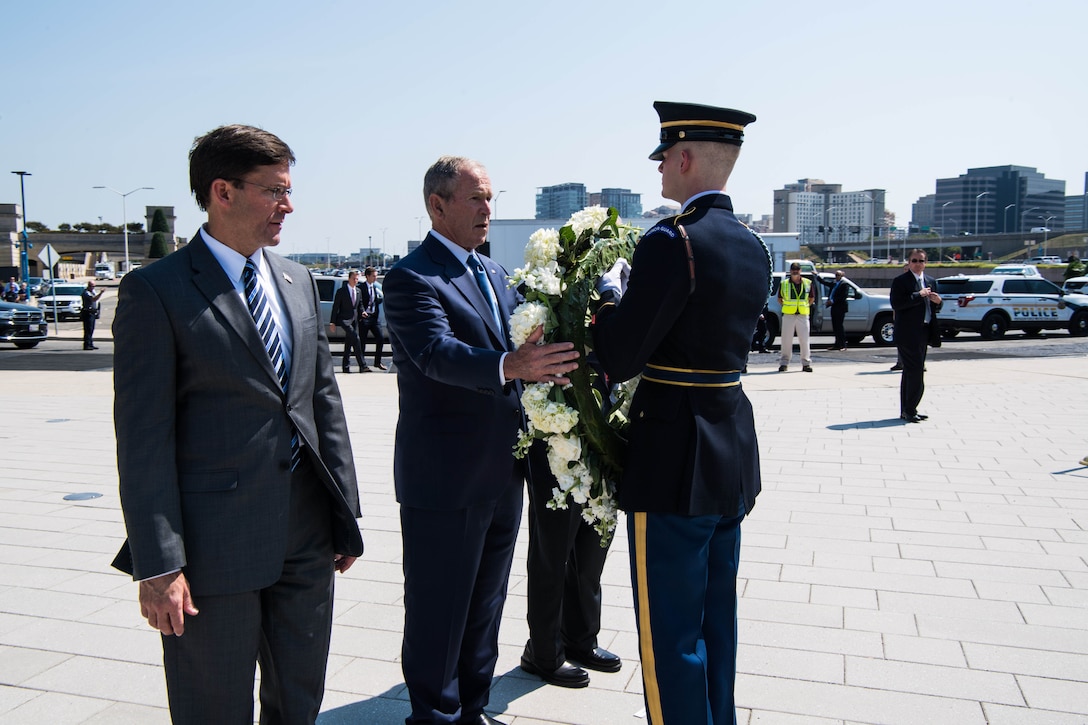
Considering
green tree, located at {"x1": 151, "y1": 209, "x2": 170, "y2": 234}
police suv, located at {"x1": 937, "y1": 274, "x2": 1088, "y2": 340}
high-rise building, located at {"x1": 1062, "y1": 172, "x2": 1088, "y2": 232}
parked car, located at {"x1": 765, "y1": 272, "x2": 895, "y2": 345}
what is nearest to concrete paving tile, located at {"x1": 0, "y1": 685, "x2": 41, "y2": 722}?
parked car, located at {"x1": 765, "y1": 272, "x2": 895, "y2": 345}

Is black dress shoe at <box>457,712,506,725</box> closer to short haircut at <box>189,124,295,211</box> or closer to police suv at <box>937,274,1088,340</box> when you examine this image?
short haircut at <box>189,124,295,211</box>

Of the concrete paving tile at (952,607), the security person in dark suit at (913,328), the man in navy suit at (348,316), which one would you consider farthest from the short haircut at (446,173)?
the man in navy suit at (348,316)

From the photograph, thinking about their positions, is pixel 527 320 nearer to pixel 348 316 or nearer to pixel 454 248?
pixel 454 248

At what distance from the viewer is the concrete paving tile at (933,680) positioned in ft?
11.2

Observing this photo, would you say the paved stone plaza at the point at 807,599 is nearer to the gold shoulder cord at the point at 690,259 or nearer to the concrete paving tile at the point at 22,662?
the concrete paving tile at the point at 22,662

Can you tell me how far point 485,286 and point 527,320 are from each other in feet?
2.17

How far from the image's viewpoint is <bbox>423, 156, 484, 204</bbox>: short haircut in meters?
3.08

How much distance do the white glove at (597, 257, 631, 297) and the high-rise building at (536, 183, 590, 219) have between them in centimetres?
9174

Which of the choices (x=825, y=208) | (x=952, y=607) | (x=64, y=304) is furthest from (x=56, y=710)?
(x=825, y=208)

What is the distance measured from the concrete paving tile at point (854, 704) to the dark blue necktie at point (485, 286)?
5.83 feet

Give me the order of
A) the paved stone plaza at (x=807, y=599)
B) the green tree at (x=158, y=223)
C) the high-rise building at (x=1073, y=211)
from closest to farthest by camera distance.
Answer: the paved stone plaza at (x=807, y=599)
the green tree at (x=158, y=223)
the high-rise building at (x=1073, y=211)

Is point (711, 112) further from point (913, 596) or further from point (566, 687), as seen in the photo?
point (913, 596)

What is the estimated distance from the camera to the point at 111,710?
3.34m

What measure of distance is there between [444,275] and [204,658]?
1437 mm
